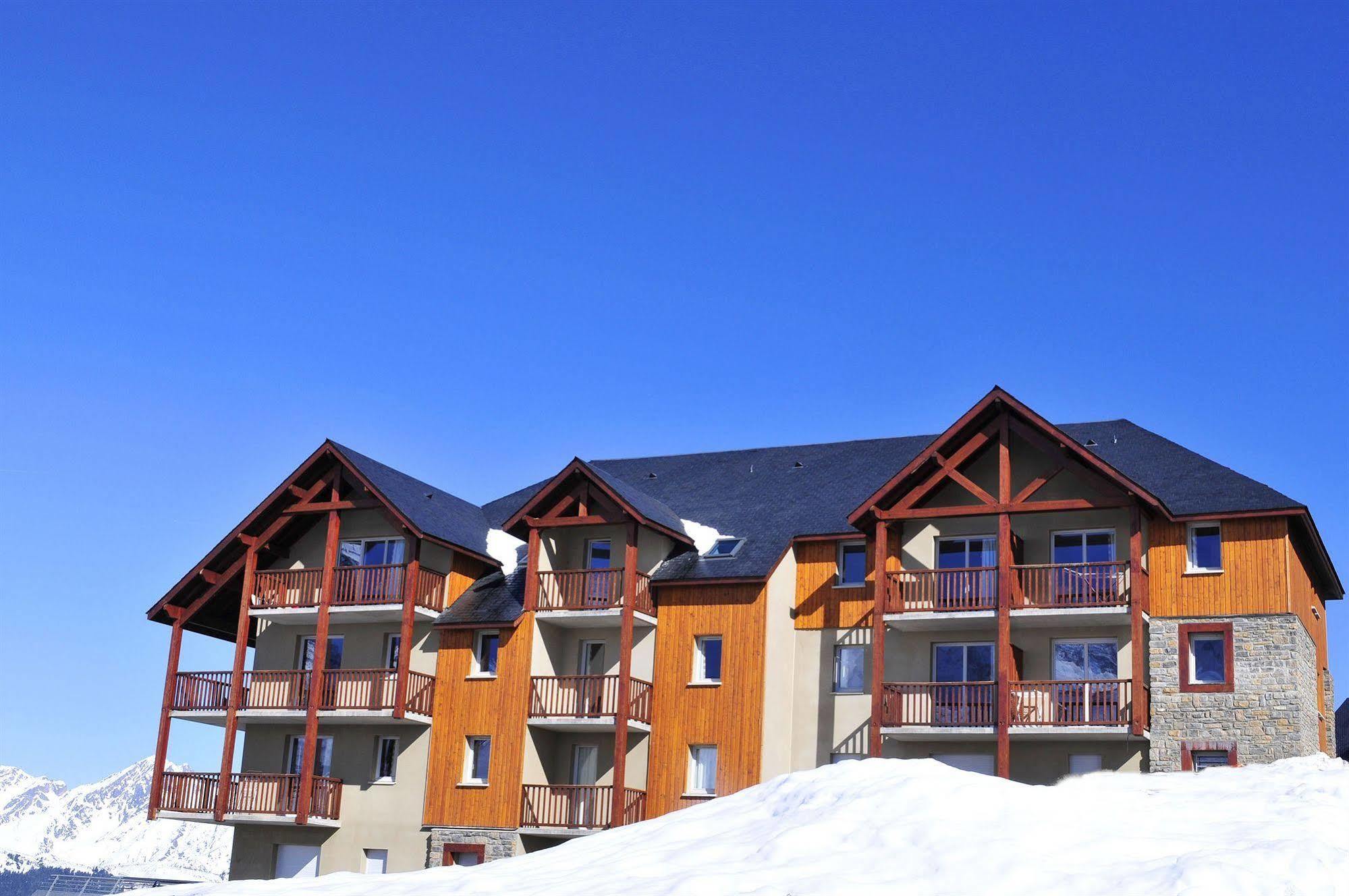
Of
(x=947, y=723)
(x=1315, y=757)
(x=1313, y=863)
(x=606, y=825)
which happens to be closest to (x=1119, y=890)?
(x=1313, y=863)

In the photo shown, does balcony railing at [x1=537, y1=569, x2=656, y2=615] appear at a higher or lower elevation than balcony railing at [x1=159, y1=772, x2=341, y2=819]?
higher

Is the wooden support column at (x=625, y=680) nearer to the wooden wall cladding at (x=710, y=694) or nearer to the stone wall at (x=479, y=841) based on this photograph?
the wooden wall cladding at (x=710, y=694)

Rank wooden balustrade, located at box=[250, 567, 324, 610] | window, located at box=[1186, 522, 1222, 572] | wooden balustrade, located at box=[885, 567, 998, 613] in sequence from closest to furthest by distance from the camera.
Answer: window, located at box=[1186, 522, 1222, 572]
wooden balustrade, located at box=[885, 567, 998, 613]
wooden balustrade, located at box=[250, 567, 324, 610]

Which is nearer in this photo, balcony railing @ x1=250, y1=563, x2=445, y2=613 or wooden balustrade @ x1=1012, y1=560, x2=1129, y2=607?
wooden balustrade @ x1=1012, y1=560, x2=1129, y2=607

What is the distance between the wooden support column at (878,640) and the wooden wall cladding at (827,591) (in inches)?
15.9

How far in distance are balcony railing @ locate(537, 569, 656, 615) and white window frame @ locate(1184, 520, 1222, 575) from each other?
12.6 meters

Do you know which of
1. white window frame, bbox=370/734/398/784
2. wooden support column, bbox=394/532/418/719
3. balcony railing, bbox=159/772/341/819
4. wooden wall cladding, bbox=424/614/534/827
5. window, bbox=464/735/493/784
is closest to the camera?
wooden wall cladding, bbox=424/614/534/827

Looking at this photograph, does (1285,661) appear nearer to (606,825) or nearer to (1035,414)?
(1035,414)

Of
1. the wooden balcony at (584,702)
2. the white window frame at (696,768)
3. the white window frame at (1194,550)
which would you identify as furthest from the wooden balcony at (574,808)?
the white window frame at (1194,550)

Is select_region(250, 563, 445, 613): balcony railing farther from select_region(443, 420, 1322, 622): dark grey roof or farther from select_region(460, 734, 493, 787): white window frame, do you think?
select_region(460, 734, 493, 787): white window frame

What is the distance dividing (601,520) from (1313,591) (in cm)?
1738

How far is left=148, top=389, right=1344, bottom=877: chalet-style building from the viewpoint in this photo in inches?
1361

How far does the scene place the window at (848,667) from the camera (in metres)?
37.7

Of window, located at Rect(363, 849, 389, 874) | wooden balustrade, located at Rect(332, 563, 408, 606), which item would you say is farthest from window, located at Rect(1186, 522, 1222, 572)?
window, located at Rect(363, 849, 389, 874)
